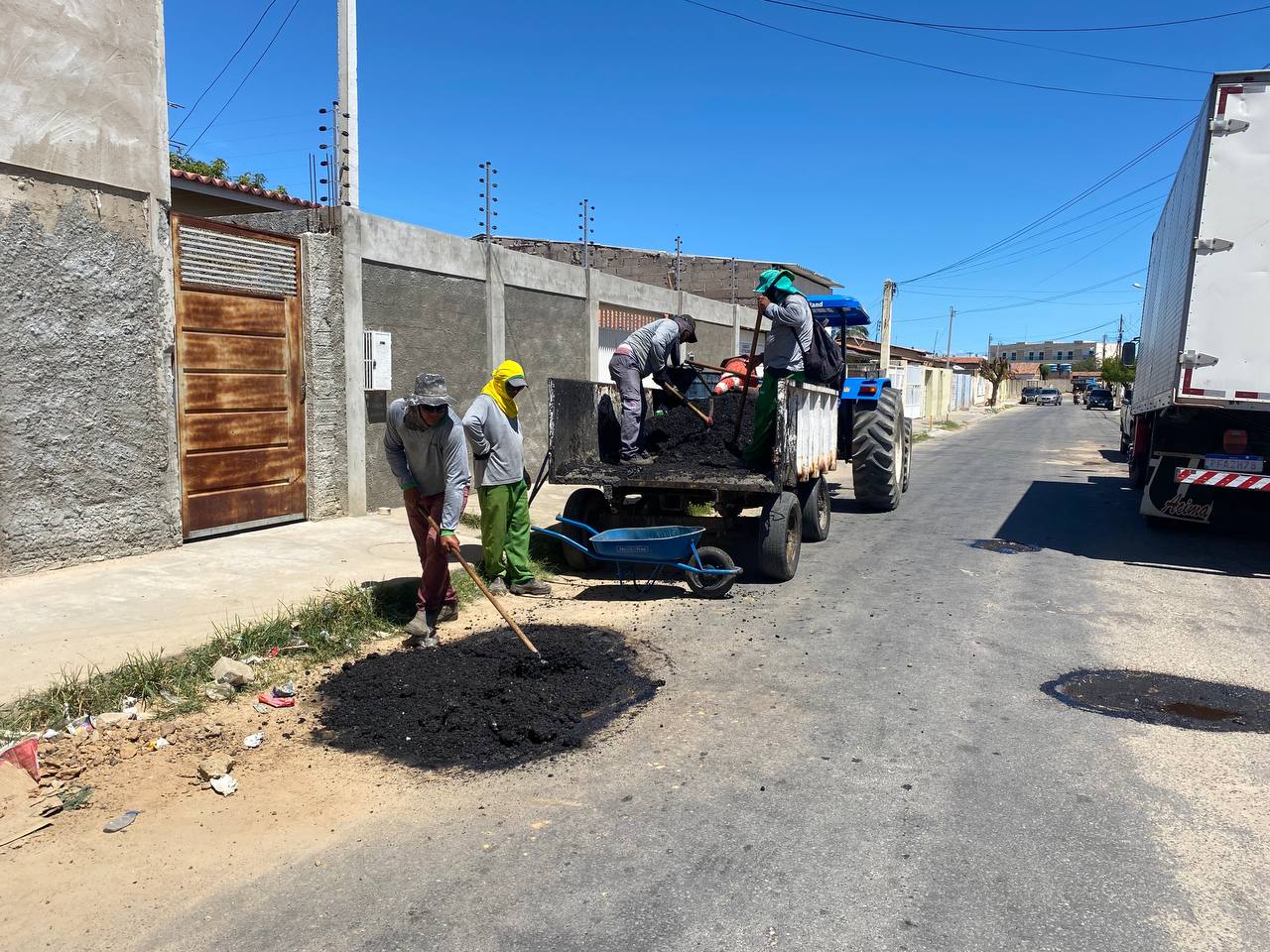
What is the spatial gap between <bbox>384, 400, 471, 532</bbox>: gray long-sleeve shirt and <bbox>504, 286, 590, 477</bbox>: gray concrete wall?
6032 millimetres

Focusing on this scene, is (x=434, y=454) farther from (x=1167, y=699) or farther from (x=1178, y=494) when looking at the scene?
(x=1178, y=494)

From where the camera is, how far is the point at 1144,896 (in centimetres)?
294

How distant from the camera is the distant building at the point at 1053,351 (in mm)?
138500

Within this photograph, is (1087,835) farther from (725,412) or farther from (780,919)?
(725,412)

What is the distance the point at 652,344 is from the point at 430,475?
3203 mm

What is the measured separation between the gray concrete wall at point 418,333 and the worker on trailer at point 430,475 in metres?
3.75

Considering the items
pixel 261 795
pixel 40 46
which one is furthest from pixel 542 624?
pixel 40 46

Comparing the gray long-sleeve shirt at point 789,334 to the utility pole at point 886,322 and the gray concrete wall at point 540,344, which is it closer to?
the gray concrete wall at point 540,344

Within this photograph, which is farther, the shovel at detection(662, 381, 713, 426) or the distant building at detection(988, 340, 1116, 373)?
the distant building at detection(988, 340, 1116, 373)

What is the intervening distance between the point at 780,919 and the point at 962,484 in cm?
1315

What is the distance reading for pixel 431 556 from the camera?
18.9 ft

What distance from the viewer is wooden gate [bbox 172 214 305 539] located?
7520 mm

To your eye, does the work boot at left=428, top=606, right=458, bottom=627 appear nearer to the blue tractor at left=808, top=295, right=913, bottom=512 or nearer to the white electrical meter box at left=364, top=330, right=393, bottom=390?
the white electrical meter box at left=364, top=330, right=393, bottom=390

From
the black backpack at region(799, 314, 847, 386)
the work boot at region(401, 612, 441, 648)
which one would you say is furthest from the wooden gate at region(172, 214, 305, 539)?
the black backpack at region(799, 314, 847, 386)
